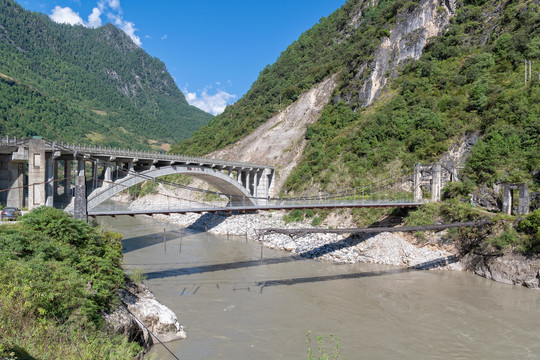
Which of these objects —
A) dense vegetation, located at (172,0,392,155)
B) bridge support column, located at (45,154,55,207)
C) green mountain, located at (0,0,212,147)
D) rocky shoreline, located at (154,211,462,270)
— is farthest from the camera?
green mountain, located at (0,0,212,147)

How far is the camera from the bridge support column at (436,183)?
77.6ft

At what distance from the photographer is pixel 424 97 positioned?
3319 cm

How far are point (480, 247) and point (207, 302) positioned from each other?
14.2 metres

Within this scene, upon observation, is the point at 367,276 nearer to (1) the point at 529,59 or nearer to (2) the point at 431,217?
Result: (2) the point at 431,217

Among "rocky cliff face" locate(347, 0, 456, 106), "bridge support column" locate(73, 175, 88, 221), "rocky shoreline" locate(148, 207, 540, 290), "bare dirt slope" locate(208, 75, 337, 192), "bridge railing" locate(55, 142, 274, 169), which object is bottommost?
"rocky shoreline" locate(148, 207, 540, 290)

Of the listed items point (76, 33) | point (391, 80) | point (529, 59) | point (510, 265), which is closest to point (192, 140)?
point (391, 80)

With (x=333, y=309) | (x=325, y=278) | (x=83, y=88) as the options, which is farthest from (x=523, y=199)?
(x=83, y=88)

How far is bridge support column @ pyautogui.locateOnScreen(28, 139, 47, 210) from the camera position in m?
16.3

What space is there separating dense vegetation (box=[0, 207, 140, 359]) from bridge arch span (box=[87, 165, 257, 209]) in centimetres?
877

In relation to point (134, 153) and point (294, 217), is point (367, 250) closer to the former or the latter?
point (294, 217)

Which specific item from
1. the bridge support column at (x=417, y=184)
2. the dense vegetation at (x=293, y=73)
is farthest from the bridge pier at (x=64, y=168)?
the dense vegetation at (x=293, y=73)

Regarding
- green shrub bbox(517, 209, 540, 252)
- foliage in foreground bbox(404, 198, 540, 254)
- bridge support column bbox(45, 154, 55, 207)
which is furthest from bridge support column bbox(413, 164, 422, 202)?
bridge support column bbox(45, 154, 55, 207)

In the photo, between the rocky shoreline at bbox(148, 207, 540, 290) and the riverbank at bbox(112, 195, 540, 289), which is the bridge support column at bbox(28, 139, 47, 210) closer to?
the riverbank at bbox(112, 195, 540, 289)

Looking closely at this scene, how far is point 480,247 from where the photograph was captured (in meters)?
18.0
